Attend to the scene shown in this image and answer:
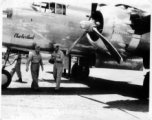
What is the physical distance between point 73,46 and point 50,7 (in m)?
1.78

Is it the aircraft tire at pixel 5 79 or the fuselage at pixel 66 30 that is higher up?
the fuselage at pixel 66 30

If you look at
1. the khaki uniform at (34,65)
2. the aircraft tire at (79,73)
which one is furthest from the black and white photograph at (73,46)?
the aircraft tire at (79,73)

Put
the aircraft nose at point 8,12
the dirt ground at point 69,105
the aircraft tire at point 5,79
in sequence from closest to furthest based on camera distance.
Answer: the dirt ground at point 69,105
the aircraft nose at point 8,12
the aircraft tire at point 5,79

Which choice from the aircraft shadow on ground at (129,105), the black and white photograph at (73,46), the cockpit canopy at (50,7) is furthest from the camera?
the cockpit canopy at (50,7)

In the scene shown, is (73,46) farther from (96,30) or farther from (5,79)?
(5,79)

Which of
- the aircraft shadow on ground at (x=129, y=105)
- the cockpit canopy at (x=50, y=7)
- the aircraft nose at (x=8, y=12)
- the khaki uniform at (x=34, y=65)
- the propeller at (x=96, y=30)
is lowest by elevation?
the aircraft shadow on ground at (x=129, y=105)

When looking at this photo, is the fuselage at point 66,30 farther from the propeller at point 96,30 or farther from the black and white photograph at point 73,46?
the propeller at point 96,30

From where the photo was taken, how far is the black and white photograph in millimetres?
6594

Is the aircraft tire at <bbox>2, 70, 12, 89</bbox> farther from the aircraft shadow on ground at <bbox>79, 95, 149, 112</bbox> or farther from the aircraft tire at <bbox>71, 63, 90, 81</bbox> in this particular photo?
the aircraft tire at <bbox>71, 63, 90, 81</bbox>

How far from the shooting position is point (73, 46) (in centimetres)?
877


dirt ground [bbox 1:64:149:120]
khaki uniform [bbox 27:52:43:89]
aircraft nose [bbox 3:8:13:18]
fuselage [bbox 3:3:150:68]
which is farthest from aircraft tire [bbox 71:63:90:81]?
aircraft nose [bbox 3:8:13:18]

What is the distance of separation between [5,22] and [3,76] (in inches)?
74.9

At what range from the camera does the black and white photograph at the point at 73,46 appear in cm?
659

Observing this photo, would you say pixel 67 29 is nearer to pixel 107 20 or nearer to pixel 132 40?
pixel 107 20
